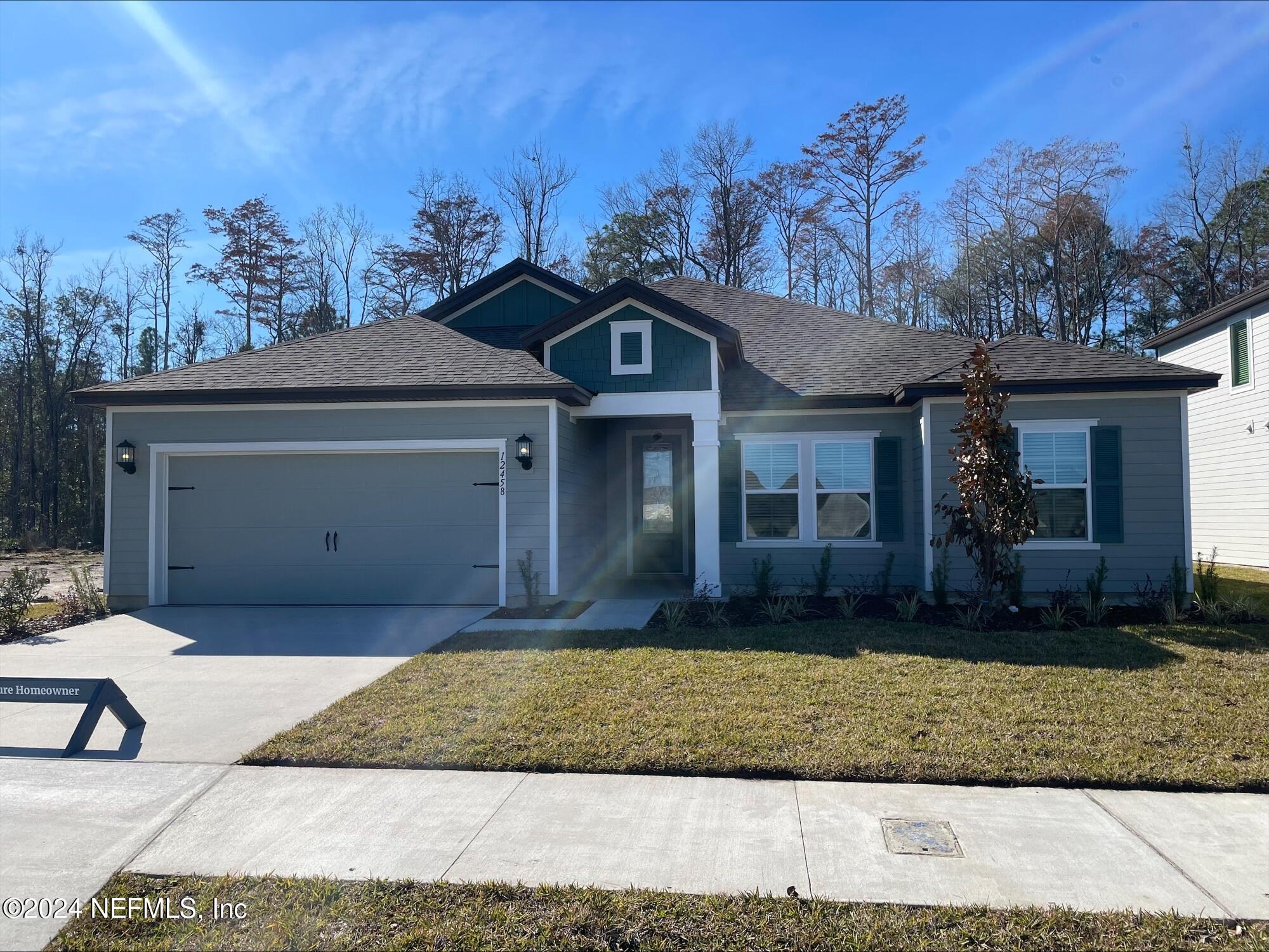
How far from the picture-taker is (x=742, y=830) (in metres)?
4.04

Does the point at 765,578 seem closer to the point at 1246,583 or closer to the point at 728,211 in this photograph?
the point at 1246,583

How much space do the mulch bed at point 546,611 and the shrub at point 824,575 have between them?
3044 millimetres

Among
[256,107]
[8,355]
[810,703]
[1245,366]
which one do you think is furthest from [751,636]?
[8,355]

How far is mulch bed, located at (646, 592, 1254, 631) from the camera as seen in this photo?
904 cm

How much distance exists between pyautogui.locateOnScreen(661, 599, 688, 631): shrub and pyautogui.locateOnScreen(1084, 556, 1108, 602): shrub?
4652mm

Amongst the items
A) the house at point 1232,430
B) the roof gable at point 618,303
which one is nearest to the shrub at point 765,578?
the roof gable at point 618,303

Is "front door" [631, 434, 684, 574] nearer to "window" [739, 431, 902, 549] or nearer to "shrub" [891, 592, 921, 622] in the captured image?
"window" [739, 431, 902, 549]

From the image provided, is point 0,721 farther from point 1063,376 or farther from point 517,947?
point 1063,376

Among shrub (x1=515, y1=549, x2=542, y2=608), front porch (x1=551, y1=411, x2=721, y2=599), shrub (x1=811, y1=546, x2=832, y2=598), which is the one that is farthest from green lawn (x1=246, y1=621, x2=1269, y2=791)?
front porch (x1=551, y1=411, x2=721, y2=599)

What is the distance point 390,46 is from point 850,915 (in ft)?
36.8

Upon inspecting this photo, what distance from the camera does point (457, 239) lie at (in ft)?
94.6

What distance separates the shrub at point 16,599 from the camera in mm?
9555

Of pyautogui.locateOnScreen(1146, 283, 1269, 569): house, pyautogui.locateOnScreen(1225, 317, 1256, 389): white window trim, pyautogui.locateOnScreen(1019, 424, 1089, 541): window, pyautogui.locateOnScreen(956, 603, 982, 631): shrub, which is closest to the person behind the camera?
pyautogui.locateOnScreen(956, 603, 982, 631): shrub

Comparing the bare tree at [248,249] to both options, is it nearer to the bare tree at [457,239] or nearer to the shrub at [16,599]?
the bare tree at [457,239]
